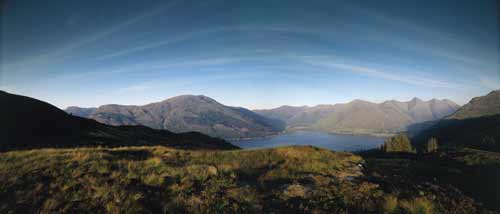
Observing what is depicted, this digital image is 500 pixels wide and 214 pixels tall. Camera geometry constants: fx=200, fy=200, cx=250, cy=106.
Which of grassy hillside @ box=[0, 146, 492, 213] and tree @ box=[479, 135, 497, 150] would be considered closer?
grassy hillside @ box=[0, 146, 492, 213]

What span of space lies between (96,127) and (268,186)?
6966 cm

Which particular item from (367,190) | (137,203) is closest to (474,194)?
(367,190)

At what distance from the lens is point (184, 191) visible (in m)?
7.04

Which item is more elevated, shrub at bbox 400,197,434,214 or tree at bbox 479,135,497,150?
shrub at bbox 400,197,434,214

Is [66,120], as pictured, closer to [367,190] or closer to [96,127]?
[96,127]

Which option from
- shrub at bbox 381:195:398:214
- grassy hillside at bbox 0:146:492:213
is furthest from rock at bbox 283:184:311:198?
shrub at bbox 381:195:398:214

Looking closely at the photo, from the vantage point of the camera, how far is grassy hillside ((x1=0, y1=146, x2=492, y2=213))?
19.0 ft

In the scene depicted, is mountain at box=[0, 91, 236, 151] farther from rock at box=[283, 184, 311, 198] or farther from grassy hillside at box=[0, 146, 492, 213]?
rock at box=[283, 184, 311, 198]

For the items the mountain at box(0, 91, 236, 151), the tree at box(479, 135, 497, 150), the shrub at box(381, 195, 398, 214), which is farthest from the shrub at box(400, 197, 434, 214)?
the tree at box(479, 135, 497, 150)

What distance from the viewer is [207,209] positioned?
19.3ft

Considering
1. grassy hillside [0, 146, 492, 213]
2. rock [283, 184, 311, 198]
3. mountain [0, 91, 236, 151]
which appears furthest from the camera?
mountain [0, 91, 236, 151]

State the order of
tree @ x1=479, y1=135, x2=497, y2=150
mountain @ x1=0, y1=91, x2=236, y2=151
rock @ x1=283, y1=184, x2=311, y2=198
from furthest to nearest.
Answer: tree @ x1=479, y1=135, x2=497, y2=150 < mountain @ x1=0, y1=91, x2=236, y2=151 < rock @ x1=283, y1=184, x2=311, y2=198

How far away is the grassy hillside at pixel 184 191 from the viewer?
228 inches

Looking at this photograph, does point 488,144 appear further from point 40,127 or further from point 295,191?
point 40,127
